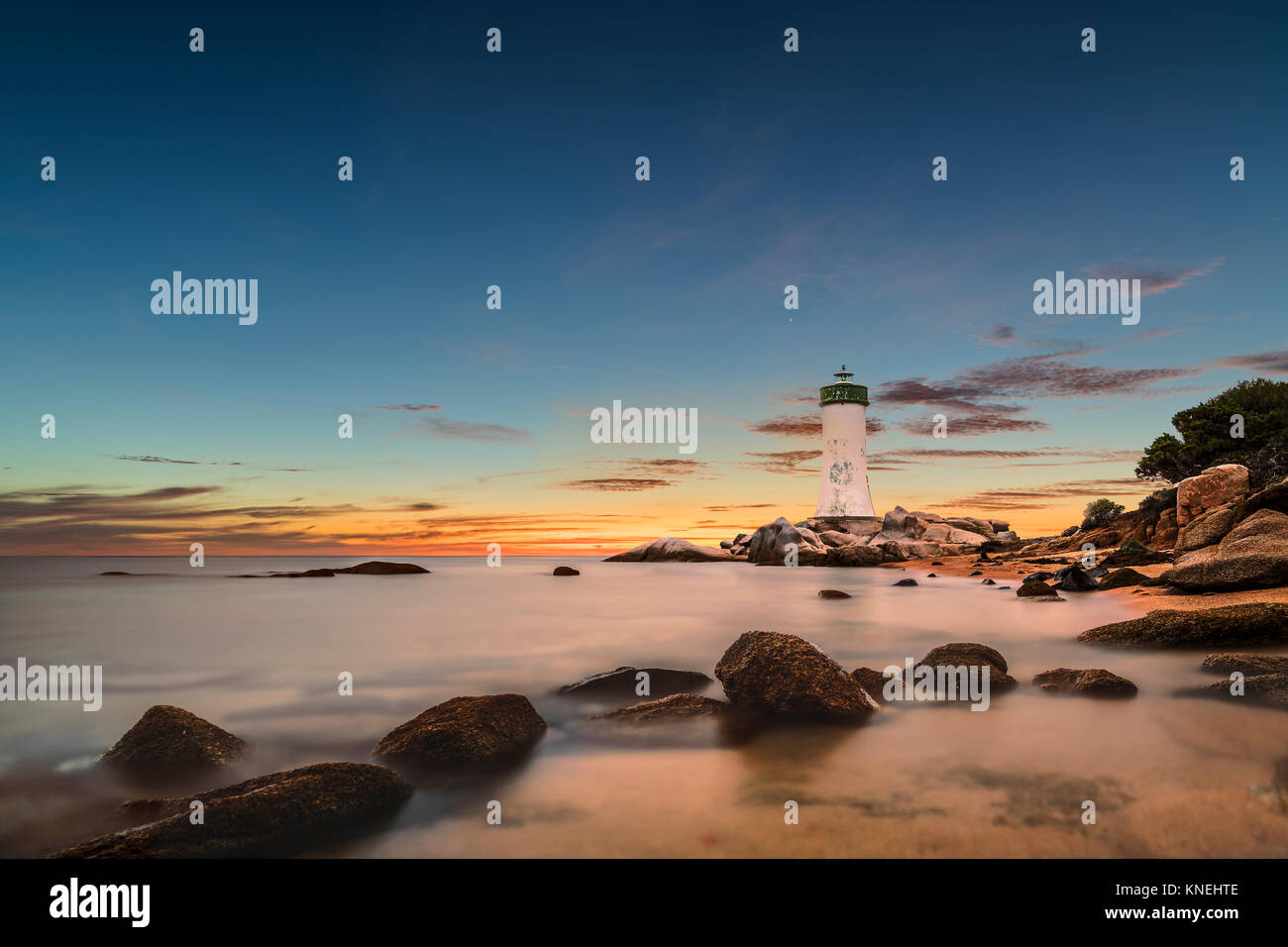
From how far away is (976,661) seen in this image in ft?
26.3

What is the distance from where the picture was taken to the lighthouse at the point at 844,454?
166ft

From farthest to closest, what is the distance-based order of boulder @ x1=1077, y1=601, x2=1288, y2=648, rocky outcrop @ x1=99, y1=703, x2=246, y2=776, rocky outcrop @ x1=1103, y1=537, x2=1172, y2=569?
rocky outcrop @ x1=1103, y1=537, x2=1172, y2=569 → boulder @ x1=1077, y1=601, x2=1288, y2=648 → rocky outcrop @ x1=99, y1=703, x2=246, y2=776

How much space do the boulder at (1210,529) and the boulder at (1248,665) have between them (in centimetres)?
1117

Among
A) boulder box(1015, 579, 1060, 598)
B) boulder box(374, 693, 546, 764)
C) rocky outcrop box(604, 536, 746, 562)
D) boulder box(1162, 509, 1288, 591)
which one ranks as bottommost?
rocky outcrop box(604, 536, 746, 562)

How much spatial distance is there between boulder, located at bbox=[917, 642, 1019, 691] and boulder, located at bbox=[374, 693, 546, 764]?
530 cm

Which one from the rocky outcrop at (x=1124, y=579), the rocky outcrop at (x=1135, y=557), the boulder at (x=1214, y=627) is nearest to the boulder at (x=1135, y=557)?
the rocky outcrop at (x=1135, y=557)

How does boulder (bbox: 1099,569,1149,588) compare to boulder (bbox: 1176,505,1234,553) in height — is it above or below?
below

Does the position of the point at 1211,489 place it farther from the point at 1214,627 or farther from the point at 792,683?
the point at 792,683

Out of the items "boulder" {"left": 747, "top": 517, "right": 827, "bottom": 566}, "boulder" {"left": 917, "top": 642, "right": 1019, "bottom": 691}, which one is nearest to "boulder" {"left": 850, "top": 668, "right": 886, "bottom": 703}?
"boulder" {"left": 917, "top": 642, "right": 1019, "bottom": 691}

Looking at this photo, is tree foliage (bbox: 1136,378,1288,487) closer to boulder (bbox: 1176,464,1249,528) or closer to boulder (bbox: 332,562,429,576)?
boulder (bbox: 1176,464,1249,528)

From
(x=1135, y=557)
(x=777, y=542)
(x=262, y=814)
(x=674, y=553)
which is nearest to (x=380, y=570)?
(x=674, y=553)

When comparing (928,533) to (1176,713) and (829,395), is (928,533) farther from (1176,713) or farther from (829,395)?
(1176,713)

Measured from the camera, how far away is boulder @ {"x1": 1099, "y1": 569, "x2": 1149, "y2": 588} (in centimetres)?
1803

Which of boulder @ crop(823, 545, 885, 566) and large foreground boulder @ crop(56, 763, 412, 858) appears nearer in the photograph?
large foreground boulder @ crop(56, 763, 412, 858)
